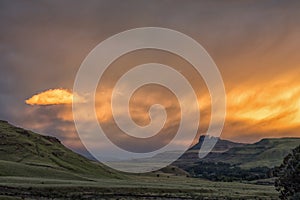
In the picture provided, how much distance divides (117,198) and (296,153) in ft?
181

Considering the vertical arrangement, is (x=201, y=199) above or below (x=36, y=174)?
below

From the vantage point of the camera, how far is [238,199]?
12788cm

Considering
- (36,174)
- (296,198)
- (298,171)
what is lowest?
(296,198)

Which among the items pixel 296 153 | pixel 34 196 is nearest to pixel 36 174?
pixel 34 196

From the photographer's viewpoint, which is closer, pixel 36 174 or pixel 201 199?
pixel 201 199

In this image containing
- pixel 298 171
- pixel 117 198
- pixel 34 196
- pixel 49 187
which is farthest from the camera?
pixel 49 187

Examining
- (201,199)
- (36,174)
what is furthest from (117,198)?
(36,174)

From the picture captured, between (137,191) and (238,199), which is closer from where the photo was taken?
(238,199)

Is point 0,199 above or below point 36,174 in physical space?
below

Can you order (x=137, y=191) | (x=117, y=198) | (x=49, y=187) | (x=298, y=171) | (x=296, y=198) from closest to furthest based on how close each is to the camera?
(x=296, y=198)
(x=298, y=171)
(x=117, y=198)
(x=49, y=187)
(x=137, y=191)

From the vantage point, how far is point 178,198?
12488 centimetres

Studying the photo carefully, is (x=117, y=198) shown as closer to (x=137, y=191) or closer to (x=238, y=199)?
(x=137, y=191)

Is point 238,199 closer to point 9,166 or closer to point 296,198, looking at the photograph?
point 296,198

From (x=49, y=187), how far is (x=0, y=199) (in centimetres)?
3905
